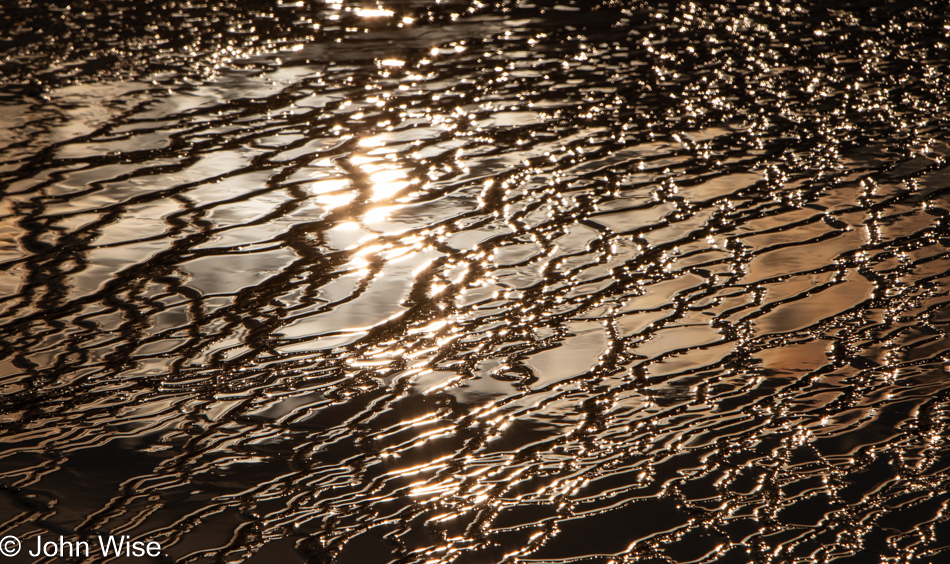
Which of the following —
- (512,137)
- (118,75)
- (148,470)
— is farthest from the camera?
(118,75)

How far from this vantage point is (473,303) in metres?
1.11

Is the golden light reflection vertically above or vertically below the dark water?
above

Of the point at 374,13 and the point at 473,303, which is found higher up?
the point at 374,13

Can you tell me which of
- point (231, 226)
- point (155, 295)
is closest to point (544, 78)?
point (231, 226)

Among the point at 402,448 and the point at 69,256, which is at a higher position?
the point at 69,256

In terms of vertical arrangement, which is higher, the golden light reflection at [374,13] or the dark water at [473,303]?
the golden light reflection at [374,13]

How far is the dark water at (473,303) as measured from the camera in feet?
2.59

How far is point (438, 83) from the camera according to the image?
1.86 metres

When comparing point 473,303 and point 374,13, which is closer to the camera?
point 473,303

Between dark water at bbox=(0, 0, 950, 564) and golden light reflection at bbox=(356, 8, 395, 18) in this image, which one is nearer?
dark water at bbox=(0, 0, 950, 564)

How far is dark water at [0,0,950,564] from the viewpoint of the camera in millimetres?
790

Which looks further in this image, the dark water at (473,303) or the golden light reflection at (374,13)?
the golden light reflection at (374,13)

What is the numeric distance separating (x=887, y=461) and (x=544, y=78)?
4.13 feet

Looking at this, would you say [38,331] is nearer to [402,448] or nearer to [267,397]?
[267,397]
